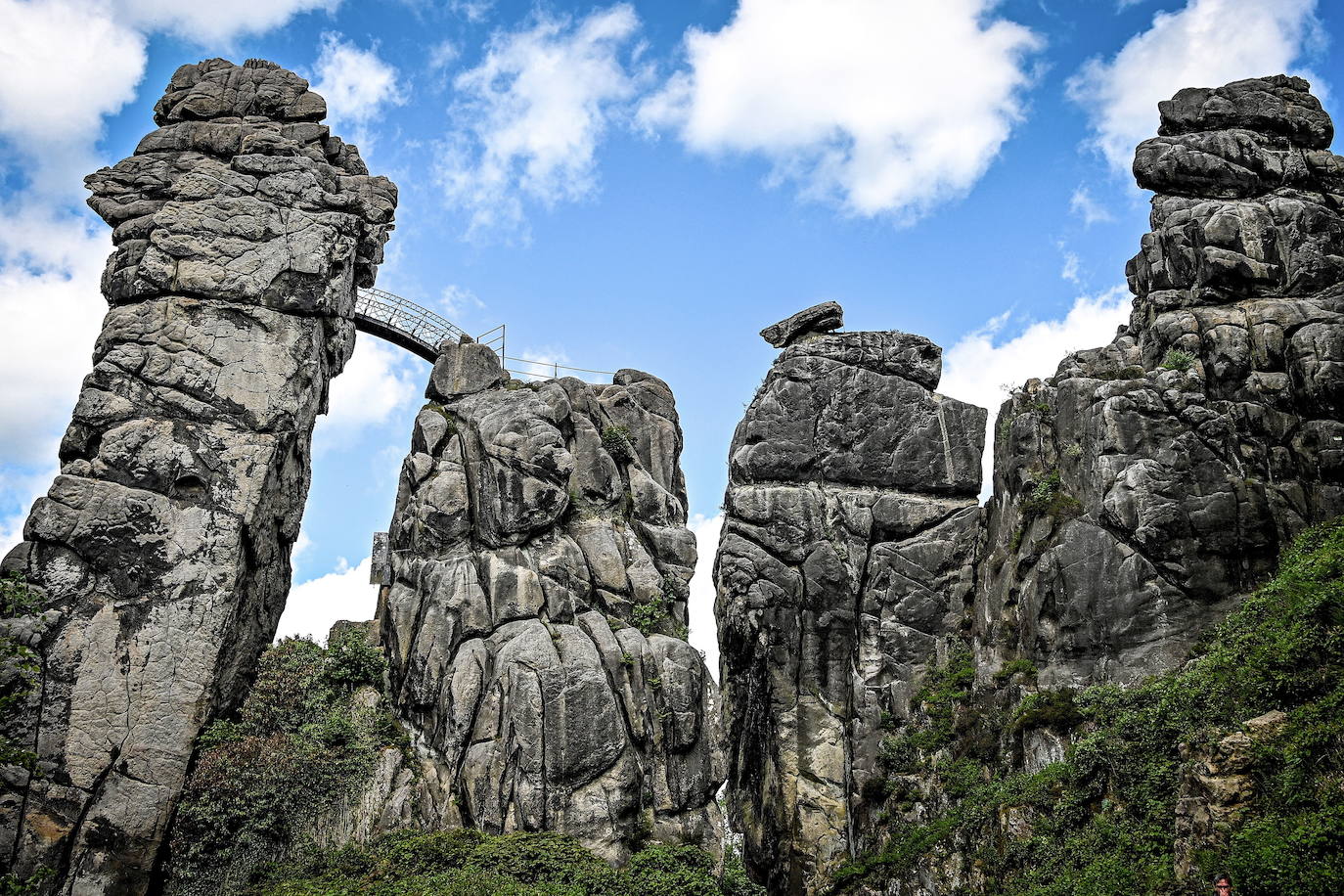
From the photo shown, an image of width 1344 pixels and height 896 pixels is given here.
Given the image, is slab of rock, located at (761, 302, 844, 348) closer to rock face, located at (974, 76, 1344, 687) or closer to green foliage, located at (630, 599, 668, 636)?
rock face, located at (974, 76, 1344, 687)

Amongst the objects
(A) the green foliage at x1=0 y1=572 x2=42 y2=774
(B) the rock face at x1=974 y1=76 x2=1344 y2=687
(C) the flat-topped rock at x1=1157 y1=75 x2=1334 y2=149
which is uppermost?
(C) the flat-topped rock at x1=1157 y1=75 x2=1334 y2=149

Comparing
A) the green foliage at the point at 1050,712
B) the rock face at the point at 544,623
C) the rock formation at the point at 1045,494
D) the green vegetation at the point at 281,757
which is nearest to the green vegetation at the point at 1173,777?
the green foliage at the point at 1050,712

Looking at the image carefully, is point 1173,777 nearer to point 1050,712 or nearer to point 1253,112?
point 1050,712

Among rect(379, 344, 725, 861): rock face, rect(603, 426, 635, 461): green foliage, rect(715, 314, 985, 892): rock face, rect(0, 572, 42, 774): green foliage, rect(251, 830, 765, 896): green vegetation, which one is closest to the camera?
rect(251, 830, 765, 896): green vegetation

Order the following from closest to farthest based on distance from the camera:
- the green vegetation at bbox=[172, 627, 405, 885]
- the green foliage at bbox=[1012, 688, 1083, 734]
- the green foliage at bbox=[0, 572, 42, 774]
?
the green foliage at bbox=[0, 572, 42, 774] < the green foliage at bbox=[1012, 688, 1083, 734] < the green vegetation at bbox=[172, 627, 405, 885]

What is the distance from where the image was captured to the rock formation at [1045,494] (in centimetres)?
3391

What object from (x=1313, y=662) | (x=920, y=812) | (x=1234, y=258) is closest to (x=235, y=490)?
(x=920, y=812)

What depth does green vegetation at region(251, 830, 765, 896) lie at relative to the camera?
3002 cm

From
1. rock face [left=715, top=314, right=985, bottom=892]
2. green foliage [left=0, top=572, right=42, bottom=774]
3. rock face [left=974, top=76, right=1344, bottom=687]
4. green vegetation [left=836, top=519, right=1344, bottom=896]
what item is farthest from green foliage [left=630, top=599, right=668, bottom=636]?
green foliage [left=0, top=572, right=42, bottom=774]

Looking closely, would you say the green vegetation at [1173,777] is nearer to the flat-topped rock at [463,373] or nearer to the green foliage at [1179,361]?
the green foliage at [1179,361]

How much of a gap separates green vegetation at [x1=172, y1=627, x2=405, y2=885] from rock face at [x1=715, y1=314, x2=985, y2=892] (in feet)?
42.4

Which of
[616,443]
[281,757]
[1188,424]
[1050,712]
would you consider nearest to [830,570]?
[616,443]

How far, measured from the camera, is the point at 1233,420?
35.8m

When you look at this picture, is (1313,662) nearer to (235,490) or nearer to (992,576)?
(992,576)
